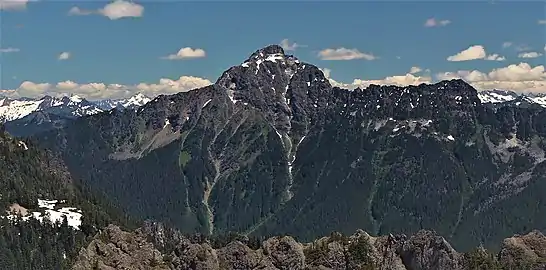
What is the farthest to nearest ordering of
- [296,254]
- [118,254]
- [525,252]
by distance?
[525,252] → [296,254] → [118,254]

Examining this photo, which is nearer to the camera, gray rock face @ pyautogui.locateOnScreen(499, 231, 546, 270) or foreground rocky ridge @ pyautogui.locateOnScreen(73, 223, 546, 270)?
foreground rocky ridge @ pyautogui.locateOnScreen(73, 223, 546, 270)

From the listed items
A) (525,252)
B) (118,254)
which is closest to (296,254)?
(118,254)

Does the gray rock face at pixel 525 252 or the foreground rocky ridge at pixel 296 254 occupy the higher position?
the foreground rocky ridge at pixel 296 254

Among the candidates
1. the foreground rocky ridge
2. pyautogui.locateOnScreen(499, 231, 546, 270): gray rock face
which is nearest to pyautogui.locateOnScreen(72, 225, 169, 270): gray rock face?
the foreground rocky ridge

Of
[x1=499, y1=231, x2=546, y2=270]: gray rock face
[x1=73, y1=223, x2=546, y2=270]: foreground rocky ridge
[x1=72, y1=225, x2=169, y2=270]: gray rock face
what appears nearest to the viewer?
[x1=72, y1=225, x2=169, y2=270]: gray rock face

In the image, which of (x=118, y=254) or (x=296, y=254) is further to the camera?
(x=296, y=254)

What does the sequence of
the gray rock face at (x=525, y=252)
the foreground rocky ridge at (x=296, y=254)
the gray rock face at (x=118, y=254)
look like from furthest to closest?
1. the gray rock face at (x=525, y=252)
2. the foreground rocky ridge at (x=296, y=254)
3. the gray rock face at (x=118, y=254)

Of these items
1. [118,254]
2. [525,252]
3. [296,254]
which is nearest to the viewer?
[118,254]

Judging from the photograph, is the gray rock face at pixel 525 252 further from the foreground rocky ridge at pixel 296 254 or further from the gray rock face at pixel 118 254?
the gray rock face at pixel 118 254

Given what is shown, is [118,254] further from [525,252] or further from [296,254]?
[525,252]

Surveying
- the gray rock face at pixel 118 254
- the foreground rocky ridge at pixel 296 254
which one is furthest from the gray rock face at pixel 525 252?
the gray rock face at pixel 118 254

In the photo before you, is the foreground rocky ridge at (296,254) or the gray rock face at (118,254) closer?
the gray rock face at (118,254)

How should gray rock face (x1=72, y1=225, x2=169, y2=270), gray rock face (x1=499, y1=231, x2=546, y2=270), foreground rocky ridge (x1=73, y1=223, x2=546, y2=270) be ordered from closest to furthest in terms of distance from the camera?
gray rock face (x1=72, y1=225, x2=169, y2=270) → foreground rocky ridge (x1=73, y1=223, x2=546, y2=270) → gray rock face (x1=499, y1=231, x2=546, y2=270)

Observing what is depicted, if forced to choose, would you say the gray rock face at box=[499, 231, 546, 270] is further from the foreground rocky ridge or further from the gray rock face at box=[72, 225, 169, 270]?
the gray rock face at box=[72, 225, 169, 270]
